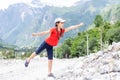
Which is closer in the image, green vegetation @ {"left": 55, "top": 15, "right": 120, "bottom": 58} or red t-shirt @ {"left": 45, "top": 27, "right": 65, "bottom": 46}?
red t-shirt @ {"left": 45, "top": 27, "right": 65, "bottom": 46}

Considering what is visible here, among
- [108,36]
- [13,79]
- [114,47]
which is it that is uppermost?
[108,36]

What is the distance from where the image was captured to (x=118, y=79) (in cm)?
1192

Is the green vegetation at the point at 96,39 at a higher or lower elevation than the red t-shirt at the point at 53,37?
higher

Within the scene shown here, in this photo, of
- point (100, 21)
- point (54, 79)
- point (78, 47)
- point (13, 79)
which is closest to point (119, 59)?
point (54, 79)

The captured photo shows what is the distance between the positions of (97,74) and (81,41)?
104865mm

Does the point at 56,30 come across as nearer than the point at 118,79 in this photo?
No

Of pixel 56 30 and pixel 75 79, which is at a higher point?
pixel 56 30

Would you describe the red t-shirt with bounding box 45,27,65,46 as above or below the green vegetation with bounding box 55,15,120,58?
below

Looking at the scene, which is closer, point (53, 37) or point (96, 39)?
point (53, 37)

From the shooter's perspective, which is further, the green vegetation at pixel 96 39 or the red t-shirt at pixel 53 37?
the green vegetation at pixel 96 39

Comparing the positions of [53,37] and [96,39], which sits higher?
[96,39]

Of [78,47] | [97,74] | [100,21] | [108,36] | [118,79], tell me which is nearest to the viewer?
[118,79]

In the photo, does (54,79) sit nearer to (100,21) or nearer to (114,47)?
(114,47)

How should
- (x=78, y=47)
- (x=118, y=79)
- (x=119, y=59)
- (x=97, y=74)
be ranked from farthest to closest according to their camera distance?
(x=78, y=47), (x=119, y=59), (x=97, y=74), (x=118, y=79)
